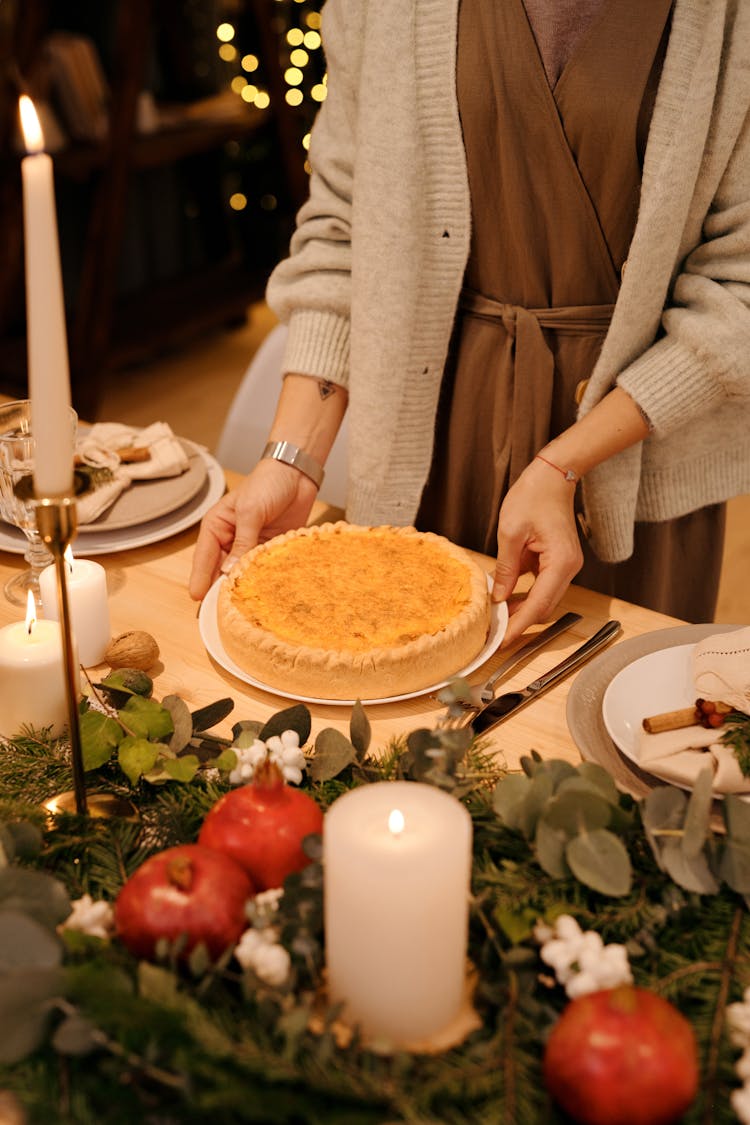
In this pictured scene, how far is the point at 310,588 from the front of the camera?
1.25m

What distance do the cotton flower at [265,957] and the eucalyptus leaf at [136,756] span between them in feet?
0.81

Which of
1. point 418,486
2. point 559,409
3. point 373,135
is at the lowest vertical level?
point 418,486

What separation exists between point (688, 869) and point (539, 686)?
0.36 metres

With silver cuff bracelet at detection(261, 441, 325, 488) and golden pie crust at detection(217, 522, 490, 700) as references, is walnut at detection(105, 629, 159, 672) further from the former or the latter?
silver cuff bracelet at detection(261, 441, 325, 488)

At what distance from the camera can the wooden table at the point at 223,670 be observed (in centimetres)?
109

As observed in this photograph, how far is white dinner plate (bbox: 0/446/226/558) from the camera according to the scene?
1.43 meters

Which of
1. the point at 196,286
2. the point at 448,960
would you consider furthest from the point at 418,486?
the point at 196,286

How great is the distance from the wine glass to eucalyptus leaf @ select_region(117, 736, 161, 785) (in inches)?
16.3

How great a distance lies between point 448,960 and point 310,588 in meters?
0.62

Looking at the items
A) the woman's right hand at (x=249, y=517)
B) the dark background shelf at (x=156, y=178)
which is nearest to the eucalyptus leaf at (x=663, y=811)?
the woman's right hand at (x=249, y=517)

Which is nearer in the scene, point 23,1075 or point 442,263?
point 23,1075

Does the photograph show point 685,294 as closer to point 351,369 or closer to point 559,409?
point 559,409

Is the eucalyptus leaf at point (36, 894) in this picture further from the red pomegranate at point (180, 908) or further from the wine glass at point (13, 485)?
the wine glass at point (13, 485)

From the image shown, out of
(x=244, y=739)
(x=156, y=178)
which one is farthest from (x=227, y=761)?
(x=156, y=178)
